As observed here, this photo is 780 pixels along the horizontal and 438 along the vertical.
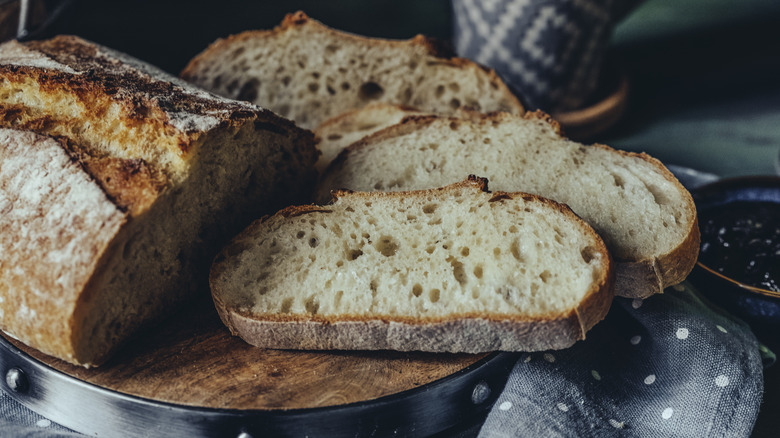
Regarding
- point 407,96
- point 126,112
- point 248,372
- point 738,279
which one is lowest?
point 738,279

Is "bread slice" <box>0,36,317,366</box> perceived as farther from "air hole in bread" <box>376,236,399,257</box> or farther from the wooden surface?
"air hole in bread" <box>376,236,399,257</box>

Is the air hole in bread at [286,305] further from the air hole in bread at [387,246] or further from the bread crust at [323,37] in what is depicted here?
the bread crust at [323,37]

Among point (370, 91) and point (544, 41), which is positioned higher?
point (370, 91)

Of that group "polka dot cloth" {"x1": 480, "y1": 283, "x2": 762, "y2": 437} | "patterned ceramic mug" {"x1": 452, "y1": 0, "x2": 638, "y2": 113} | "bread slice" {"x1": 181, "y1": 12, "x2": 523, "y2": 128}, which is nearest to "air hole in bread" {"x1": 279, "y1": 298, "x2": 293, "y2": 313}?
"polka dot cloth" {"x1": 480, "y1": 283, "x2": 762, "y2": 437}

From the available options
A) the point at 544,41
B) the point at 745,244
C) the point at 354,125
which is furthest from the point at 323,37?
the point at 745,244

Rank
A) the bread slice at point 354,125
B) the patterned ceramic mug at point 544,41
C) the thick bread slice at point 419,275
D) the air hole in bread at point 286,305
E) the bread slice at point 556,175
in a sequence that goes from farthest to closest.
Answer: the patterned ceramic mug at point 544,41 < the bread slice at point 354,125 < the bread slice at point 556,175 < the air hole in bread at point 286,305 < the thick bread slice at point 419,275

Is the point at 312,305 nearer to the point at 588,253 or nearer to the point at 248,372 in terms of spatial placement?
the point at 248,372

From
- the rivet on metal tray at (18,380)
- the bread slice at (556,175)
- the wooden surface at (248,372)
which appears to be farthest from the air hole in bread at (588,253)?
the rivet on metal tray at (18,380)
